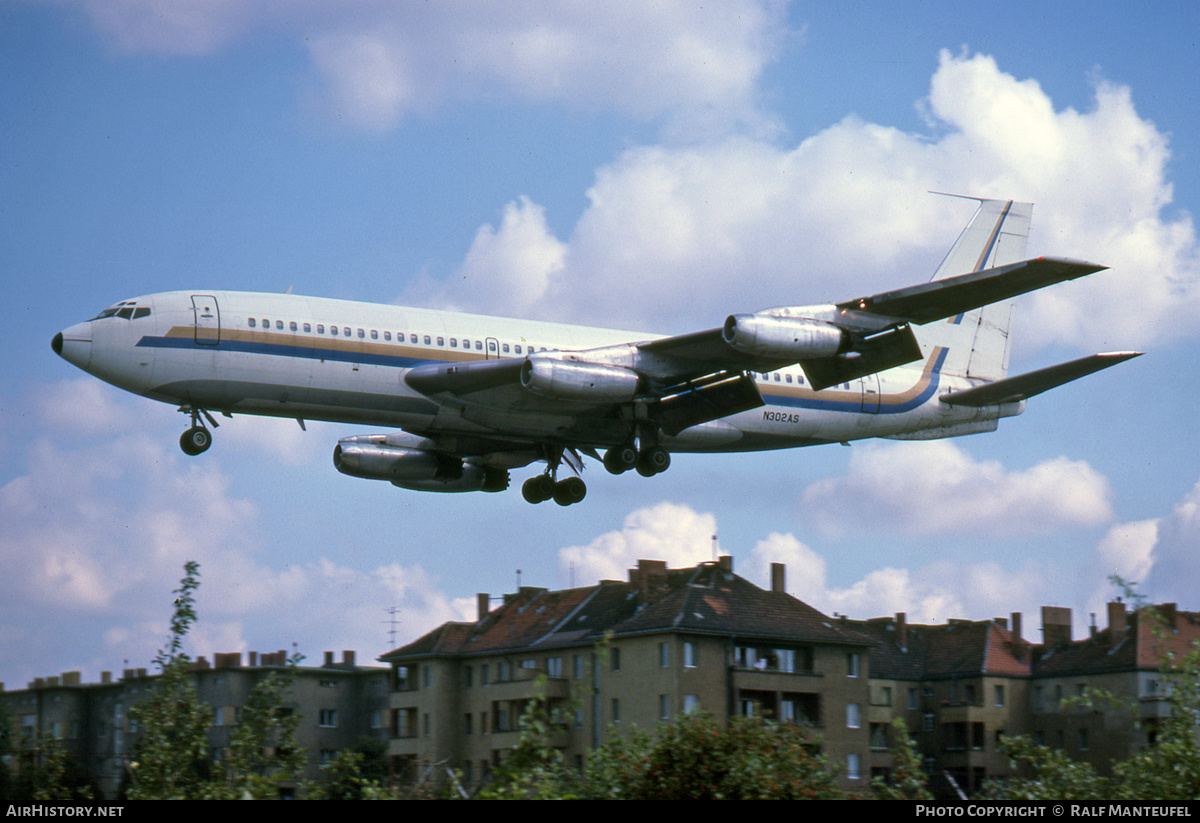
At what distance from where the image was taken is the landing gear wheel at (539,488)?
1829 inches

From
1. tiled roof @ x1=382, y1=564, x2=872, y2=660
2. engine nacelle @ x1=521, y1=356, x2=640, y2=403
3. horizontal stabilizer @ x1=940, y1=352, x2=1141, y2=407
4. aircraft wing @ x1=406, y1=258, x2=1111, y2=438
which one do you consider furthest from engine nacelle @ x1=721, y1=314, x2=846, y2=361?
tiled roof @ x1=382, y1=564, x2=872, y2=660

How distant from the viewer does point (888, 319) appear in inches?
1533

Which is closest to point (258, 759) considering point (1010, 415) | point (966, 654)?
point (1010, 415)

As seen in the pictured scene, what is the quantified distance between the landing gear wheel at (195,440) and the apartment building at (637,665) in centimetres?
2638

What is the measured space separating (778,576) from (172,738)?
57645 mm

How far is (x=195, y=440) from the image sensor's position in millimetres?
38219

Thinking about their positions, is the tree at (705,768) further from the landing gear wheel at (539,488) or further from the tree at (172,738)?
the landing gear wheel at (539,488)

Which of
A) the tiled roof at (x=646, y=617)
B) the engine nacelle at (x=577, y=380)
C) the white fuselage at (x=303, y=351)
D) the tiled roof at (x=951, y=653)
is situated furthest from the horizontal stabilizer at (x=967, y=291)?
the tiled roof at (x=951, y=653)

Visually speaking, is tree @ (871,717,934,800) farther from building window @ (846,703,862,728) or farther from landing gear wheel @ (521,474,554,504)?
building window @ (846,703,862,728)

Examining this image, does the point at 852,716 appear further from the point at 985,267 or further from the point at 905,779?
the point at 905,779

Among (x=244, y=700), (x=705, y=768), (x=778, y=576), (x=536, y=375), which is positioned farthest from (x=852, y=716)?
(x=705, y=768)

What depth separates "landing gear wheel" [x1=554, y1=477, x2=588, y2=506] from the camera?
152 feet

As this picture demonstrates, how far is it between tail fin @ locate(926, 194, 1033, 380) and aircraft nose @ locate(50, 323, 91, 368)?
2885 centimetres

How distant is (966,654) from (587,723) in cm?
3132
